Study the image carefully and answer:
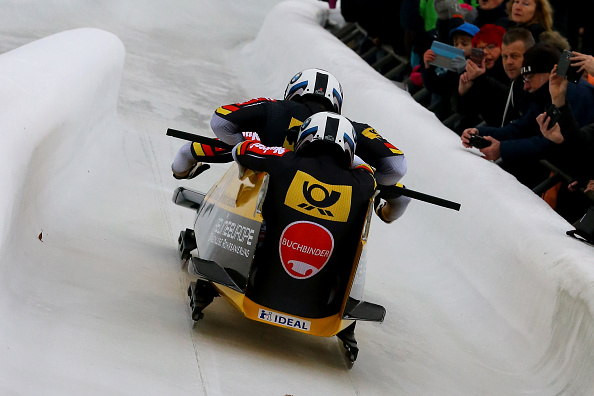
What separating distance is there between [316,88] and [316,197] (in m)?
1.04

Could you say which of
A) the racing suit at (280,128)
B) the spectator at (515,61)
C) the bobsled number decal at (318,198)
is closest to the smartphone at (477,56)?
the spectator at (515,61)

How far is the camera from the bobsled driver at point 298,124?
4707mm

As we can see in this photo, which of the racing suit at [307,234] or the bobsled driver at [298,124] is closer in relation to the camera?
the racing suit at [307,234]

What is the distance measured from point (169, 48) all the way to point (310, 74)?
773 centimetres

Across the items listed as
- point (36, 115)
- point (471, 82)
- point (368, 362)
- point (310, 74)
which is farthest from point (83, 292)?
point (471, 82)

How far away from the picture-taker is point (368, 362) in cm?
436

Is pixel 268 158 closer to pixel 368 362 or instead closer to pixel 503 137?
pixel 368 362

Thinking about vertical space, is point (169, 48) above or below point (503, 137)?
below

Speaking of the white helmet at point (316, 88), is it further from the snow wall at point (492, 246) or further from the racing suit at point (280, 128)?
the snow wall at point (492, 246)

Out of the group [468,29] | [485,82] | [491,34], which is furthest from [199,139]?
[468,29]

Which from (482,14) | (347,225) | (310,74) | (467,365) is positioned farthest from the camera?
(482,14)

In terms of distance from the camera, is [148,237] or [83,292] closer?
[83,292]

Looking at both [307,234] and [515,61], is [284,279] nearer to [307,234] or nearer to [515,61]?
[307,234]

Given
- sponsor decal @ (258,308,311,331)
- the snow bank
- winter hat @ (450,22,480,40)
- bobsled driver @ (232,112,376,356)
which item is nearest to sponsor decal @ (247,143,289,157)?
bobsled driver @ (232,112,376,356)
